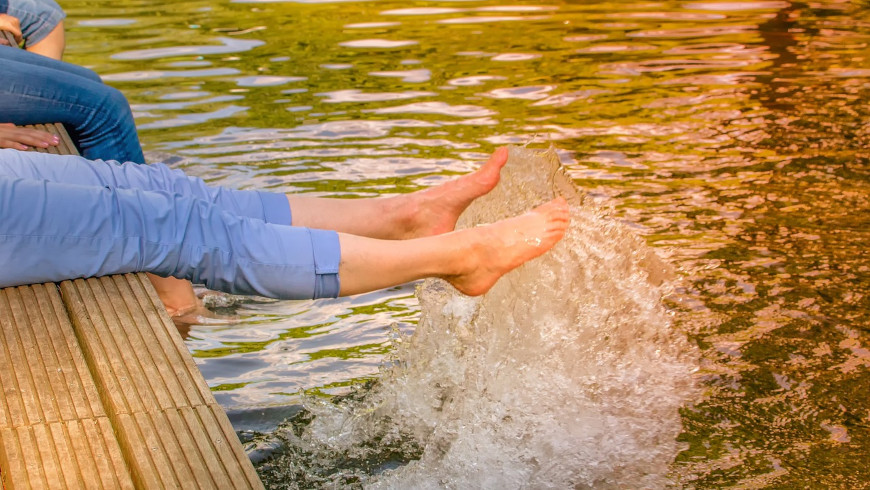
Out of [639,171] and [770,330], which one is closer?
[770,330]

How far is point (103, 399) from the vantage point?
2.20 metres

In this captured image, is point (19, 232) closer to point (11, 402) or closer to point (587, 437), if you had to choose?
point (11, 402)

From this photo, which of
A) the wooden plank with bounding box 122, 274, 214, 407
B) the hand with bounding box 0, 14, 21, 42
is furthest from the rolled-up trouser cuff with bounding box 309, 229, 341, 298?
the hand with bounding box 0, 14, 21, 42

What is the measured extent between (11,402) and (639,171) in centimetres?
404

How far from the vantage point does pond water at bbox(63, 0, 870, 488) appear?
3.24 meters

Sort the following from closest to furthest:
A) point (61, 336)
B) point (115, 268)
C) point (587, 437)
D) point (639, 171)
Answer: point (61, 336), point (115, 268), point (587, 437), point (639, 171)

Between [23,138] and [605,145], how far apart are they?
3.65 metres

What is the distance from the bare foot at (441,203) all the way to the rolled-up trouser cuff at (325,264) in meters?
0.72

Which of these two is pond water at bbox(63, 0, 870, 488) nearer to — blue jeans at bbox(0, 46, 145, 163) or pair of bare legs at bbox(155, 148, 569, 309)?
pair of bare legs at bbox(155, 148, 569, 309)

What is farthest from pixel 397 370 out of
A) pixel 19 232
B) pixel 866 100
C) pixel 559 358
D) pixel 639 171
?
pixel 866 100

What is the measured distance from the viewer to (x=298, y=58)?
28.9 feet

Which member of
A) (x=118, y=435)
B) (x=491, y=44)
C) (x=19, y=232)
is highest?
(x=19, y=232)

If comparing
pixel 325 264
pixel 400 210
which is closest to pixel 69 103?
pixel 400 210

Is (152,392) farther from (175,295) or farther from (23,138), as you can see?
(175,295)
